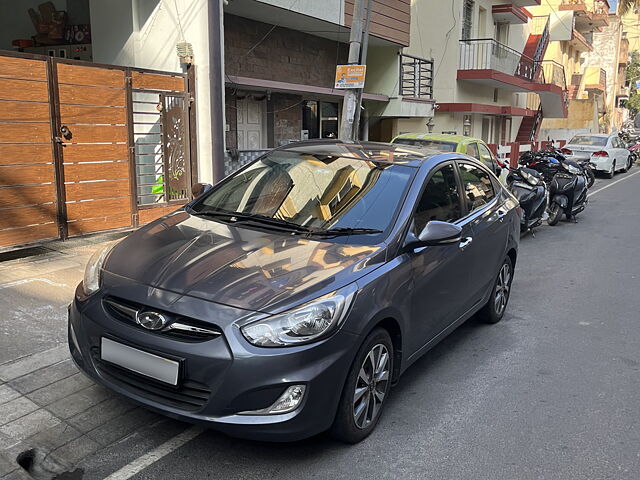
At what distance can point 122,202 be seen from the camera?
8047 millimetres

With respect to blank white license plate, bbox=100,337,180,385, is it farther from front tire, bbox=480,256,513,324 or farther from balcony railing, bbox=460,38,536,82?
balcony railing, bbox=460,38,536,82

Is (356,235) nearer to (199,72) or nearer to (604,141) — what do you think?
(199,72)

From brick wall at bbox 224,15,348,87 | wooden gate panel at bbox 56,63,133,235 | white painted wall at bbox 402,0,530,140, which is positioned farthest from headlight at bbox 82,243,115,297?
white painted wall at bbox 402,0,530,140

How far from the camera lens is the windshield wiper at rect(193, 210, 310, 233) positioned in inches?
154

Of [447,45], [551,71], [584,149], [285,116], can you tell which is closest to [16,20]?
[285,116]

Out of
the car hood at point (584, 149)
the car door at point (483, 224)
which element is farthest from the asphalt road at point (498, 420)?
the car hood at point (584, 149)

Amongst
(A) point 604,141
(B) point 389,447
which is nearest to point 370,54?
(A) point 604,141

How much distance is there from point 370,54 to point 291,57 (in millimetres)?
3640

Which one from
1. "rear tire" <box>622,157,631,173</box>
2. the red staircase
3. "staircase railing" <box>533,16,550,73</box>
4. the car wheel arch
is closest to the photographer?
the car wheel arch

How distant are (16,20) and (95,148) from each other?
6.71 m

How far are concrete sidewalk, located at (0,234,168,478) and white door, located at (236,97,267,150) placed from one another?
296 inches

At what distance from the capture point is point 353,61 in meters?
9.02

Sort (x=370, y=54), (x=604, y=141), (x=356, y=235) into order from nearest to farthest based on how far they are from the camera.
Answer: (x=356, y=235), (x=370, y=54), (x=604, y=141)

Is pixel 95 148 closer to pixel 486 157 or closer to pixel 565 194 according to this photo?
pixel 486 157
